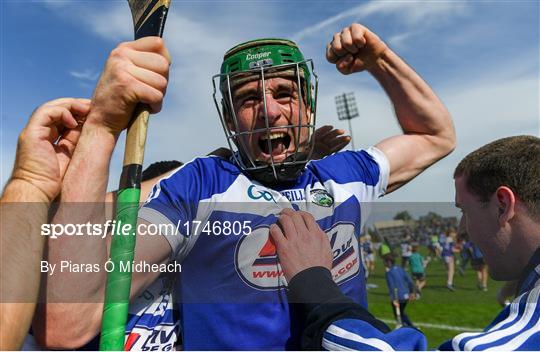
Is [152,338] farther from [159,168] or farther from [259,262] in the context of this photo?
[159,168]

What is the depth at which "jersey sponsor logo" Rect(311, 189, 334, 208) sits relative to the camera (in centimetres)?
207

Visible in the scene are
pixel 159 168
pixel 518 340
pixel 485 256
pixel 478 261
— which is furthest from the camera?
pixel 478 261

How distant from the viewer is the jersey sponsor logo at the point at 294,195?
206cm

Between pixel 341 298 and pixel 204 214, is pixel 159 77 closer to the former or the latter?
pixel 204 214

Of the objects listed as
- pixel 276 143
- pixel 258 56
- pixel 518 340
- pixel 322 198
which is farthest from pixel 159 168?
pixel 518 340

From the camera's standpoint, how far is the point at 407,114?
2.55 meters

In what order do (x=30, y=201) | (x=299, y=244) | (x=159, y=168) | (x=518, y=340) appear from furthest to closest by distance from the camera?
(x=159, y=168) → (x=299, y=244) → (x=518, y=340) → (x=30, y=201)

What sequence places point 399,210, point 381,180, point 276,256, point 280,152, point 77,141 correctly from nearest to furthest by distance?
point 77,141 < point 276,256 < point 280,152 < point 381,180 < point 399,210

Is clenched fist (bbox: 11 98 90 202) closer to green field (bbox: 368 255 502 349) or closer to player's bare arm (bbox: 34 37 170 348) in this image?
player's bare arm (bbox: 34 37 170 348)

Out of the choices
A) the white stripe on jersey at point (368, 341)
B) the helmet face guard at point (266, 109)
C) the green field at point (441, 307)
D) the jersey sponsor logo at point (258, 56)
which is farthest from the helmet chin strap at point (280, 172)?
the green field at point (441, 307)

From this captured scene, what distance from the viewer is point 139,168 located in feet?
4.62

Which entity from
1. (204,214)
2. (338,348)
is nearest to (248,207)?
(204,214)

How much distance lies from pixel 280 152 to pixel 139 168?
A: 0.90 m

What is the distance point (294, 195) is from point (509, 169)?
1060 mm
